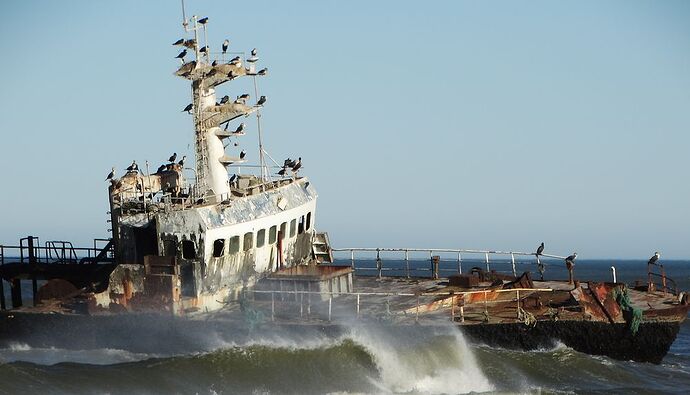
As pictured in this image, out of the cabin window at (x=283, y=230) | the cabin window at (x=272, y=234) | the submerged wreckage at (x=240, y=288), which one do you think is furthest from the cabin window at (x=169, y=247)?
the cabin window at (x=283, y=230)

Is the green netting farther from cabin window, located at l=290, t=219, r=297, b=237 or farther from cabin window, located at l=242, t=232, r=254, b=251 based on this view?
cabin window, located at l=242, t=232, r=254, b=251

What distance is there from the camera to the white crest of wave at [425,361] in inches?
1094

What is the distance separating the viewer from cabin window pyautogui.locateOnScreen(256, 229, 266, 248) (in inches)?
1284

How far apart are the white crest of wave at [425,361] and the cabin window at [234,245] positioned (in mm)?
5307

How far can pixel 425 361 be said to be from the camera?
27.9 m

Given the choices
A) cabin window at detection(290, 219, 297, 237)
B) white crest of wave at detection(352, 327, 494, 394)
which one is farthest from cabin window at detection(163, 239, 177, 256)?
white crest of wave at detection(352, 327, 494, 394)

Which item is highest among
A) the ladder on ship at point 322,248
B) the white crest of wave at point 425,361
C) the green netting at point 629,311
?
the ladder on ship at point 322,248

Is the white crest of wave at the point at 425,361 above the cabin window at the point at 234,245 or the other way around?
the other way around

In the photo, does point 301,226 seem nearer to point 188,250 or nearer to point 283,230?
point 283,230

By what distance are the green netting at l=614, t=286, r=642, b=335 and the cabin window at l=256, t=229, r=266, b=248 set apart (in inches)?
433

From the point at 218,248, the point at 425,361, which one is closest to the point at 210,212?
the point at 218,248

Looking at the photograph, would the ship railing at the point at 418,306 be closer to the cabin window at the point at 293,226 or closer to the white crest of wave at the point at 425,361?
the white crest of wave at the point at 425,361

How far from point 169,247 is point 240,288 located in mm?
2742

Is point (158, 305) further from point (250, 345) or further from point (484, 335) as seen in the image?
point (484, 335)
